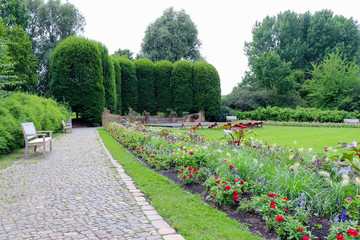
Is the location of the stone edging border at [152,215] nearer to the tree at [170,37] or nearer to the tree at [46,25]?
the tree at [46,25]

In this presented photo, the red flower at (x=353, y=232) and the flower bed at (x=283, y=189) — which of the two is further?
the flower bed at (x=283, y=189)

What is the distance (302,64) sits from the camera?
114 feet

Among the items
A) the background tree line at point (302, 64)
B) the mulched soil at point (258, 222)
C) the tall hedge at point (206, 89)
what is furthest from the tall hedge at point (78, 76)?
the mulched soil at point (258, 222)

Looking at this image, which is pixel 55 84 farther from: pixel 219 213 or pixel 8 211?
pixel 219 213

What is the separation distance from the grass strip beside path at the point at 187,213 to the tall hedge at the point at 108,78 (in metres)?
16.9

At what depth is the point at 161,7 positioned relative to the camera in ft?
101

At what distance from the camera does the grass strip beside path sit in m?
2.21

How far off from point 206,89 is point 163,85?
4.42 metres

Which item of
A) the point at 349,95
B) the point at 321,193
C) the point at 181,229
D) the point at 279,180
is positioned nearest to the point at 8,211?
the point at 181,229

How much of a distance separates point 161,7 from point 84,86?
17906 mm

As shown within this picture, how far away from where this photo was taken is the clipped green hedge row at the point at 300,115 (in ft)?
61.7

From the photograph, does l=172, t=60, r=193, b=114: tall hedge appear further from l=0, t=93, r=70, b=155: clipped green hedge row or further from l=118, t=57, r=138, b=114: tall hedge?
l=0, t=93, r=70, b=155: clipped green hedge row

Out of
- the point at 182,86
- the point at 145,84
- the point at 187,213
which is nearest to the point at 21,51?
the point at 145,84

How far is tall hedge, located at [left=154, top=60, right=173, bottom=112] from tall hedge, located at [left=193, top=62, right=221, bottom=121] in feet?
8.84
